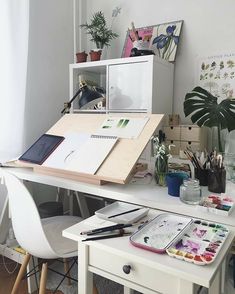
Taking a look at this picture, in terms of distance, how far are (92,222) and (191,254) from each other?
0.37 m

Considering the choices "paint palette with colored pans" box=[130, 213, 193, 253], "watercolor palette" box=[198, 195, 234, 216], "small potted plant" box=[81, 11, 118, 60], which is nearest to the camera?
"paint palette with colored pans" box=[130, 213, 193, 253]

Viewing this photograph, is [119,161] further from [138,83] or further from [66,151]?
[138,83]

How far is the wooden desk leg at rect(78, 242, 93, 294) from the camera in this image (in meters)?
0.83

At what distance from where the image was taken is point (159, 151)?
47.2 inches

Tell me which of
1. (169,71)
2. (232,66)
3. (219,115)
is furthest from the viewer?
(169,71)

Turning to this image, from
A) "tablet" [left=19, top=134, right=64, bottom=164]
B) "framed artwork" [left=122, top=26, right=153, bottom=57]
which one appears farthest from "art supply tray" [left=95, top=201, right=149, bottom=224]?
"framed artwork" [left=122, top=26, right=153, bottom=57]

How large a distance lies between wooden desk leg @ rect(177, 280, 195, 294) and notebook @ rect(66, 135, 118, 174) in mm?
632

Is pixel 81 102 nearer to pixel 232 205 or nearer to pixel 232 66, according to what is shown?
pixel 232 66

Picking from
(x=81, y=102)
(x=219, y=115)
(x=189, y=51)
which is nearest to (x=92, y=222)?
(x=219, y=115)

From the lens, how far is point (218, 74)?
194 cm

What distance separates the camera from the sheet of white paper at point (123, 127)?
1.31m

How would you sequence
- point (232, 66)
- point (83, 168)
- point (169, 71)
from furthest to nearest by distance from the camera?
point (169, 71)
point (232, 66)
point (83, 168)

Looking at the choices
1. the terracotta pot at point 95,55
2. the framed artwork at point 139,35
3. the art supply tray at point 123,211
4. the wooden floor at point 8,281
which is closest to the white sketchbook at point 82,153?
the art supply tray at point 123,211

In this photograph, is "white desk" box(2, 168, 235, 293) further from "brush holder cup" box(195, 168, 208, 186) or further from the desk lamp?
the desk lamp
